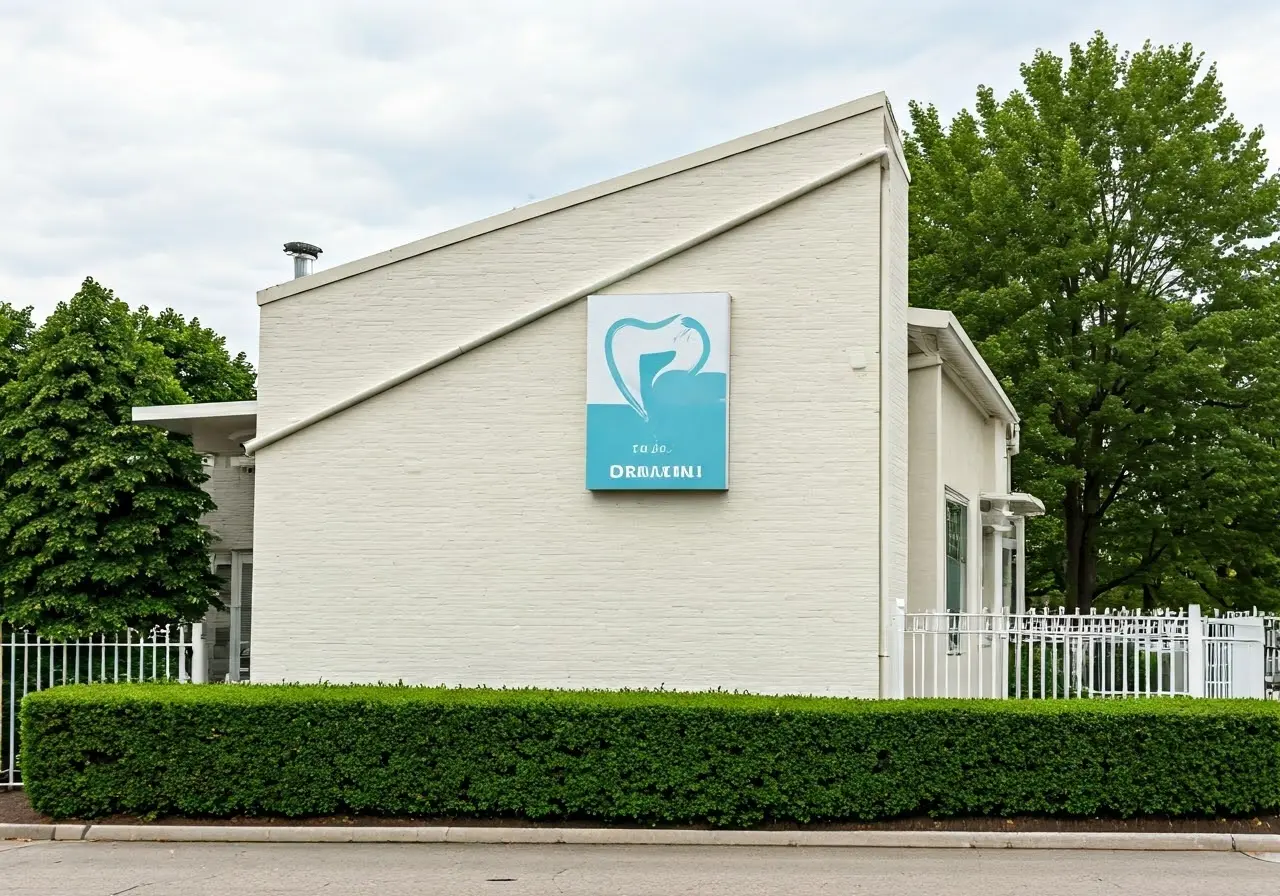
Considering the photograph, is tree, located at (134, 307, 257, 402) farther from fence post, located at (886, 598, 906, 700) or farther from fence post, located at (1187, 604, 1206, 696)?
fence post, located at (1187, 604, 1206, 696)

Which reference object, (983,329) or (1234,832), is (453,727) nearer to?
(1234,832)

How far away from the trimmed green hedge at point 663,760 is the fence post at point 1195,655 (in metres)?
1.65

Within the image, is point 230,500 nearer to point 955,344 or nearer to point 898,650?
point 955,344

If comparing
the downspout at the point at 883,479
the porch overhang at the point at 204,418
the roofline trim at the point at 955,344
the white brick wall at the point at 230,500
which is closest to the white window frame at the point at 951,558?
the roofline trim at the point at 955,344

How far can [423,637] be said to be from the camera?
1511 centimetres

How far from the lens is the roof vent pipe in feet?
66.8

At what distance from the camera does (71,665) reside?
17219 mm

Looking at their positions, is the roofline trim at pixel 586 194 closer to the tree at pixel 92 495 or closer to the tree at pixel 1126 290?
the tree at pixel 92 495

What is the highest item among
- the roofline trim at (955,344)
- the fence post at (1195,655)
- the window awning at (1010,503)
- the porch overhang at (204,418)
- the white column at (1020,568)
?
the roofline trim at (955,344)

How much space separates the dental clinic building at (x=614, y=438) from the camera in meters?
14.7

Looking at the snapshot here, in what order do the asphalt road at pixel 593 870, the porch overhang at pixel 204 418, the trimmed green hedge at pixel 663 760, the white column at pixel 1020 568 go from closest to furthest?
the asphalt road at pixel 593 870
the trimmed green hedge at pixel 663 760
the porch overhang at pixel 204 418
the white column at pixel 1020 568

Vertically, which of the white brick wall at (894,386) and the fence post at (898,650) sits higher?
the white brick wall at (894,386)

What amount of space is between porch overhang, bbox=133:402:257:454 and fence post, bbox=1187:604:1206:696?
11.0 meters

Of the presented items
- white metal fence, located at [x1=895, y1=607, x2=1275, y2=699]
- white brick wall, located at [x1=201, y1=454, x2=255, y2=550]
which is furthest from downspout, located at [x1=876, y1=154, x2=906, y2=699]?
white brick wall, located at [x1=201, y1=454, x2=255, y2=550]
